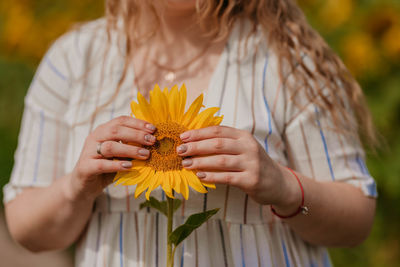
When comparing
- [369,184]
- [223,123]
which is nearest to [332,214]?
[369,184]

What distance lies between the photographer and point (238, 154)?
3.29 ft

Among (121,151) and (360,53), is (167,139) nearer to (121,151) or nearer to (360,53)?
(121,151)

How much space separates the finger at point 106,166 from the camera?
3.14 ft

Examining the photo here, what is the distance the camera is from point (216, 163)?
0.97 m

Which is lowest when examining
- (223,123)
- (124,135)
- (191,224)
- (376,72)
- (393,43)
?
(191,224)

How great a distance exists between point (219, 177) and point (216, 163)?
0.10 ft

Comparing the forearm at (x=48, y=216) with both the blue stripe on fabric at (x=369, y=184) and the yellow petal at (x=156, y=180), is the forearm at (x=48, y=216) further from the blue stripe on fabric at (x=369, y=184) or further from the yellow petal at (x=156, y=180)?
the blue stripe on fabric at (x=369, y=184)

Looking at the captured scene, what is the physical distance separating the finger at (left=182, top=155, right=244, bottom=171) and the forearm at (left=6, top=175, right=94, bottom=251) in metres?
0.41

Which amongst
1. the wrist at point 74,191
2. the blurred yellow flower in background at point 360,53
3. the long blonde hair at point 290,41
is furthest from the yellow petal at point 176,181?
the blurred yellow flower in background at point 360,53

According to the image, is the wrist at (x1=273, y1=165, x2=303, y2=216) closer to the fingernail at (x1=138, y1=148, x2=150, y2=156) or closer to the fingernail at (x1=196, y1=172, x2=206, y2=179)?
the fingernail at (x1=196, y1=172, x2=206, y2=179)

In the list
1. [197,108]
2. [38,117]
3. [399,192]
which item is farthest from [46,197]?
[399,192]

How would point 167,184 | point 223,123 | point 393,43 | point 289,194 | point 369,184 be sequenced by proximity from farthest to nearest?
point 393,43 → point 369,184 → point 223,123 → point 289,194 → point 167,184

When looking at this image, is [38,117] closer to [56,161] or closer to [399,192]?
[56,161]

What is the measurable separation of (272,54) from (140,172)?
0.68 metres
